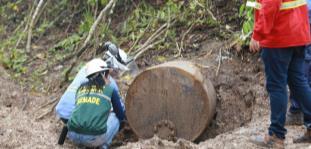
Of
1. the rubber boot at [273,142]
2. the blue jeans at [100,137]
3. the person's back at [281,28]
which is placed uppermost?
the person's back at [281,28]

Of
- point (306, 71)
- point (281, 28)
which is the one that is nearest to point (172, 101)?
point (306, 71)

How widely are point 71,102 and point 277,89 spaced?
2457 mm

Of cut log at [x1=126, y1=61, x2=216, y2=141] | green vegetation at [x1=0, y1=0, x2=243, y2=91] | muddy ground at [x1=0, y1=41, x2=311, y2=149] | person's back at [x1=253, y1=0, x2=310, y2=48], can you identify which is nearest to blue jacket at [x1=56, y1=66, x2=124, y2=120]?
cut log at [x1=126, y1=61, x2=216, y2=141]

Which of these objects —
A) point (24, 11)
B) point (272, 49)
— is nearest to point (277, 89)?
point (272, 49)

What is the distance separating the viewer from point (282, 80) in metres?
4.25

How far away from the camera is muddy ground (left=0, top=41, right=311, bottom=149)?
16.7ft

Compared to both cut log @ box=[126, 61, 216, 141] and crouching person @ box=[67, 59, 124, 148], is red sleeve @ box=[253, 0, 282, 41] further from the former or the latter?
crouching person @ box=[67, 59, 124, 148]

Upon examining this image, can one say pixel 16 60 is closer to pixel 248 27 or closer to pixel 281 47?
pixel 248 27

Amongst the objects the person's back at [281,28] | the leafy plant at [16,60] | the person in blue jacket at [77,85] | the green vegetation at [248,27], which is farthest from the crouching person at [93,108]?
the leafy plant at [16,60]

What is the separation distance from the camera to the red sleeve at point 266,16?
4.07 m

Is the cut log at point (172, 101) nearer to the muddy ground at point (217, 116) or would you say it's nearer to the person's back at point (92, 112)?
the muddy ground at point (217, 116)

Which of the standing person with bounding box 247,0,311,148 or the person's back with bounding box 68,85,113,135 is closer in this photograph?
the standing person with bounding box 247,0,311,148

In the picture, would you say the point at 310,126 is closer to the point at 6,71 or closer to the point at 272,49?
the point at 272,49

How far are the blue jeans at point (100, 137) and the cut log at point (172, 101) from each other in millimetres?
222
